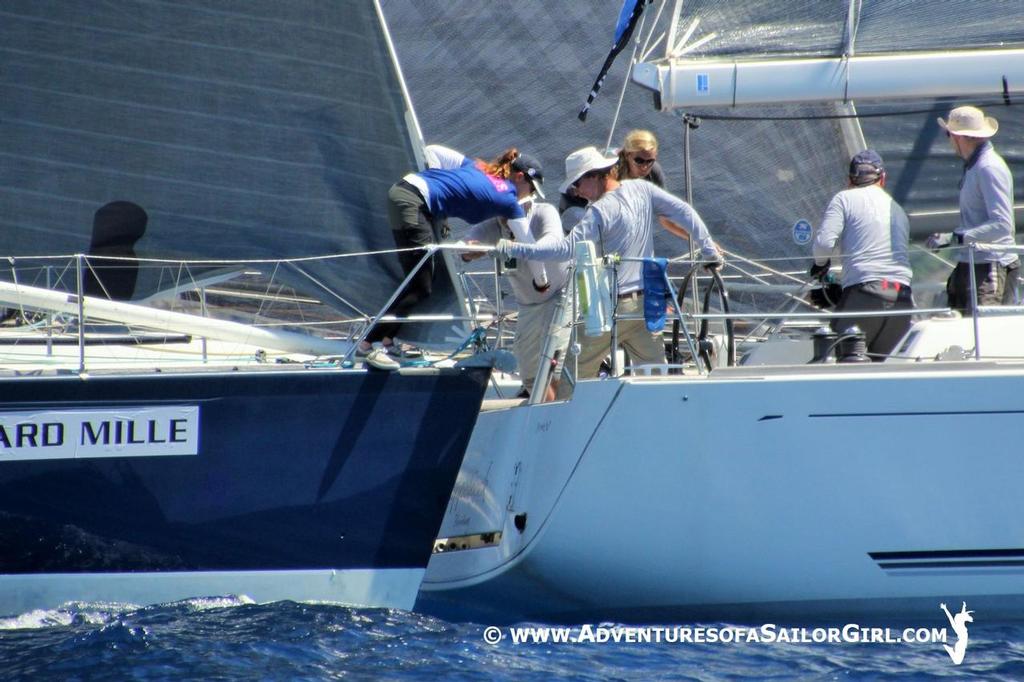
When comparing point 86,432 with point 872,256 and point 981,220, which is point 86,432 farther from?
point 981,220

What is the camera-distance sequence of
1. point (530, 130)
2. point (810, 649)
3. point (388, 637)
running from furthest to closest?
1. point (530, 130)
2. point (388, 637)
3. point (810, 649)

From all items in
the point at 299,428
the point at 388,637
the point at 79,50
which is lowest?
the point at 388,637

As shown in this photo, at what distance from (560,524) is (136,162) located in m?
2.31

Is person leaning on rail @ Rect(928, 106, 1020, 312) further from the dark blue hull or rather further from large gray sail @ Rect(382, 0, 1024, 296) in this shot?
the dark blue hull

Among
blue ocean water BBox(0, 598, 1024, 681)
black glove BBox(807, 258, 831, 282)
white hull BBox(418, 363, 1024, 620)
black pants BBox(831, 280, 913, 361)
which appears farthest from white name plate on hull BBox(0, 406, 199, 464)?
black pants BBox(831, 280, 913, 361)

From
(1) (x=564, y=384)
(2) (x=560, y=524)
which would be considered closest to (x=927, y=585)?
(2) (x=560, y=524)

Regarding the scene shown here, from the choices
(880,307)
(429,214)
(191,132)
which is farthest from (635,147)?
(191,132)

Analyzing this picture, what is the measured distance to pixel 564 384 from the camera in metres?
5.68

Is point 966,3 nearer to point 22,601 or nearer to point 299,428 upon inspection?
point 299,428

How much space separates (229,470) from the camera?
5363 mm

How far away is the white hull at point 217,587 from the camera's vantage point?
5402 mm

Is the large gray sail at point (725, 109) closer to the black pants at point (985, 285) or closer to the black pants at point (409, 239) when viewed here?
the black pants at point (985, 285)

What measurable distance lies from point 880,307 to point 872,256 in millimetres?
202

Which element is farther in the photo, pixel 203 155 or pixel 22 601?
pixel 203 155
